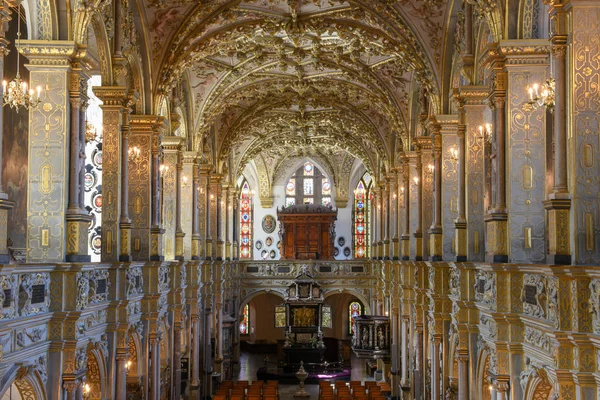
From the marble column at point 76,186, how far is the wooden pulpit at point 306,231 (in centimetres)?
3544

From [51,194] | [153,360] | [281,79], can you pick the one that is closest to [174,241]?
[153,360]

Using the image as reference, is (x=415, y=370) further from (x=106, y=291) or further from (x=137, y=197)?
(x=106, y=291)

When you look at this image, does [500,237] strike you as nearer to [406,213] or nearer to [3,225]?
[3,225]

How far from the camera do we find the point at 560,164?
10109 millimetres

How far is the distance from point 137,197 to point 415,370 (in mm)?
11399

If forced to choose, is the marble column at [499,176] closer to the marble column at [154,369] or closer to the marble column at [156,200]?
the marble column at [156,200]

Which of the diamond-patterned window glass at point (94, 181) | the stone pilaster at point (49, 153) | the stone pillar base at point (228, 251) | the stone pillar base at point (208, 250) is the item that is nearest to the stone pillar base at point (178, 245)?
the diamond-patterned window glass at point (94, 181)

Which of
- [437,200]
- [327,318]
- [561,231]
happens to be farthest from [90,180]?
[327,318]

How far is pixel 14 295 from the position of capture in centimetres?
1046

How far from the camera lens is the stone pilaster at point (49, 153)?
42.1 feet

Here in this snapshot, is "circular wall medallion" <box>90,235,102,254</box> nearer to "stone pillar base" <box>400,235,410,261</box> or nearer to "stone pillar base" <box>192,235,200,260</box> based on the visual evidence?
"stone pillar base" <box>192,235,200,260</box>

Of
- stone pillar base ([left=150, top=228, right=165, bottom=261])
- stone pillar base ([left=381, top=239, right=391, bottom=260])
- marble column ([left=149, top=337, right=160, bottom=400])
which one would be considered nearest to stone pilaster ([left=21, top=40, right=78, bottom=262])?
stone pillar base ([left=150, top=228, right=165, bottom=261])

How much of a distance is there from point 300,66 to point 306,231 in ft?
68.6

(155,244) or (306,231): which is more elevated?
(306,231)
